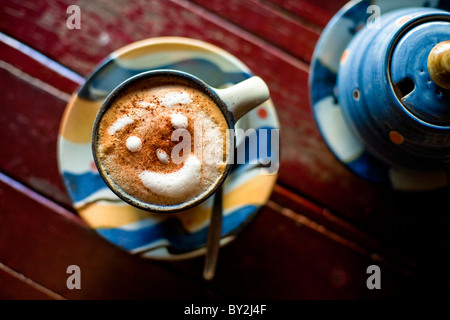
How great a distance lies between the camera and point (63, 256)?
27.2 inches

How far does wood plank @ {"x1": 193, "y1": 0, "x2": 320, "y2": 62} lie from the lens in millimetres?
688

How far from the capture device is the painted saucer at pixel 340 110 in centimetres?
55

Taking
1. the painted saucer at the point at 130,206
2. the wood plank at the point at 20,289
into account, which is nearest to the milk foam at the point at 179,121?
the painted saucer at the point at 130,206

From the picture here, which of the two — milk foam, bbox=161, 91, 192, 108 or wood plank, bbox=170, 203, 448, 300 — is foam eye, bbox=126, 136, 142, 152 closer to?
milk foam, bbox=161, 91, 192, 108

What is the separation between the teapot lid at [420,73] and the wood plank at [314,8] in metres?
0.27

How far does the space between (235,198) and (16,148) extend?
41cm

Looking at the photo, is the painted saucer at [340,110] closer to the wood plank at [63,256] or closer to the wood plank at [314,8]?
the wood plank at [314,8]

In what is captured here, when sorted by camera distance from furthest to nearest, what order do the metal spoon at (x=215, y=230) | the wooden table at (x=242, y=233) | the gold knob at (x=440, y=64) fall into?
the wooden table at (x=242, y=233)
the metal spoon at (x=215, y=230)
the gold knob at (x=440, y=64)

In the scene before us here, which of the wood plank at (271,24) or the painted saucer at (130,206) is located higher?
the wood plank at (271,24)

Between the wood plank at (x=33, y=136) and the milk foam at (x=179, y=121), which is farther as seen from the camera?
the wood plank at (x=33, y=136)

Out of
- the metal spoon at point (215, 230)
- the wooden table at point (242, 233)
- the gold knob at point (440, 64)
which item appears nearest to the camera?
the gold knob at point (440, 64)

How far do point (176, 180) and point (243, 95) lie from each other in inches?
5.0
